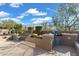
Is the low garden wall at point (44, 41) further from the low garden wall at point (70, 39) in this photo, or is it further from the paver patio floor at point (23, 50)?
the low garden wall at point (70, 39)

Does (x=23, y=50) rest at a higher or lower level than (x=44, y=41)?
lower

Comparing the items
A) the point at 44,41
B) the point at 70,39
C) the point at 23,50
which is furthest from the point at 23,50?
the point at 70,39

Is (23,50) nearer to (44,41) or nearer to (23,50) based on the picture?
(23,50)

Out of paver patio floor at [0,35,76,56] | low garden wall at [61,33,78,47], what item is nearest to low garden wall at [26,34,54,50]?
paver patio floor at [0,35,76,56]

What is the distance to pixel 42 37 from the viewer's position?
2914mm

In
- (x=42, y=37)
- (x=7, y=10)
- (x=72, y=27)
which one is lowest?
(x=42, y=37)

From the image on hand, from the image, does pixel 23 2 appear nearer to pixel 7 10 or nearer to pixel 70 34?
pixel 7 10

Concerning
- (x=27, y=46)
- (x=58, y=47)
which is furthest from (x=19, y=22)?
(x=58, y=47)

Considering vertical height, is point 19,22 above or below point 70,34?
above

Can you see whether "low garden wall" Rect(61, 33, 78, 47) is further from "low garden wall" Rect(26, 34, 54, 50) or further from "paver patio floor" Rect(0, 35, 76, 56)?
"low garden wall" Rect(26, 34, 54, 50)

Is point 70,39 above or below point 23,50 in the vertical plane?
above

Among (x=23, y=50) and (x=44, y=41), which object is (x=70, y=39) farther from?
(x=23, y=50)

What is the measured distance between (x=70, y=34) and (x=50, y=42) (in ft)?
1.33

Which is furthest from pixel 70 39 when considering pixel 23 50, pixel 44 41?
pixel 23 50
